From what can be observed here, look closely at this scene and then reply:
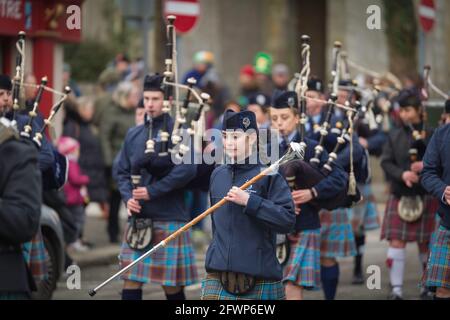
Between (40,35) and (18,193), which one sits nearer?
(18,193)

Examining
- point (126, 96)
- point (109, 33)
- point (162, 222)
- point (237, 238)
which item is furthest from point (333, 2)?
point (237, 238)

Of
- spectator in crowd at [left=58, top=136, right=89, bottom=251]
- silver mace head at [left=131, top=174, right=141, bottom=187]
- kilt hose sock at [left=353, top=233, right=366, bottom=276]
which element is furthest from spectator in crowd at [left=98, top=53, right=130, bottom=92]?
silver mace head at [left=131, top=174, right=141, bottom=187]

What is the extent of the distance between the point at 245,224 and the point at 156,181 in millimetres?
2042

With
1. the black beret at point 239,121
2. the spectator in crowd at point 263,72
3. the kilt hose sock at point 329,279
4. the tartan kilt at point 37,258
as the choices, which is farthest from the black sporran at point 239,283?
the spectator in crowd at point 263,72

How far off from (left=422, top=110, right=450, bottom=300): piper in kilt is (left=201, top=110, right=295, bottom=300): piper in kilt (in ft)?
4.28

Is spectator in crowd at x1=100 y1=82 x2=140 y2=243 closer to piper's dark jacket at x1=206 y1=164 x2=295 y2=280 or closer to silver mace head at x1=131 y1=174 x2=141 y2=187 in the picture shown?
silver mace head at x1=131 y1=174 x2=141 y2=187

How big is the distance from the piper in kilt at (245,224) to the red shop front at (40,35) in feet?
19.0

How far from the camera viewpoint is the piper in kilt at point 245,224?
23.6 feet

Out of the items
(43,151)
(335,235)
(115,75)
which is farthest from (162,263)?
(115,75)

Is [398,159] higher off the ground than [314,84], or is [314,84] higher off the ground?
[314,84]

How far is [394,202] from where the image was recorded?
36.4 feet

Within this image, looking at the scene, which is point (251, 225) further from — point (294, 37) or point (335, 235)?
point (294, 37)

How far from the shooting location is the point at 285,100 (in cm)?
920
